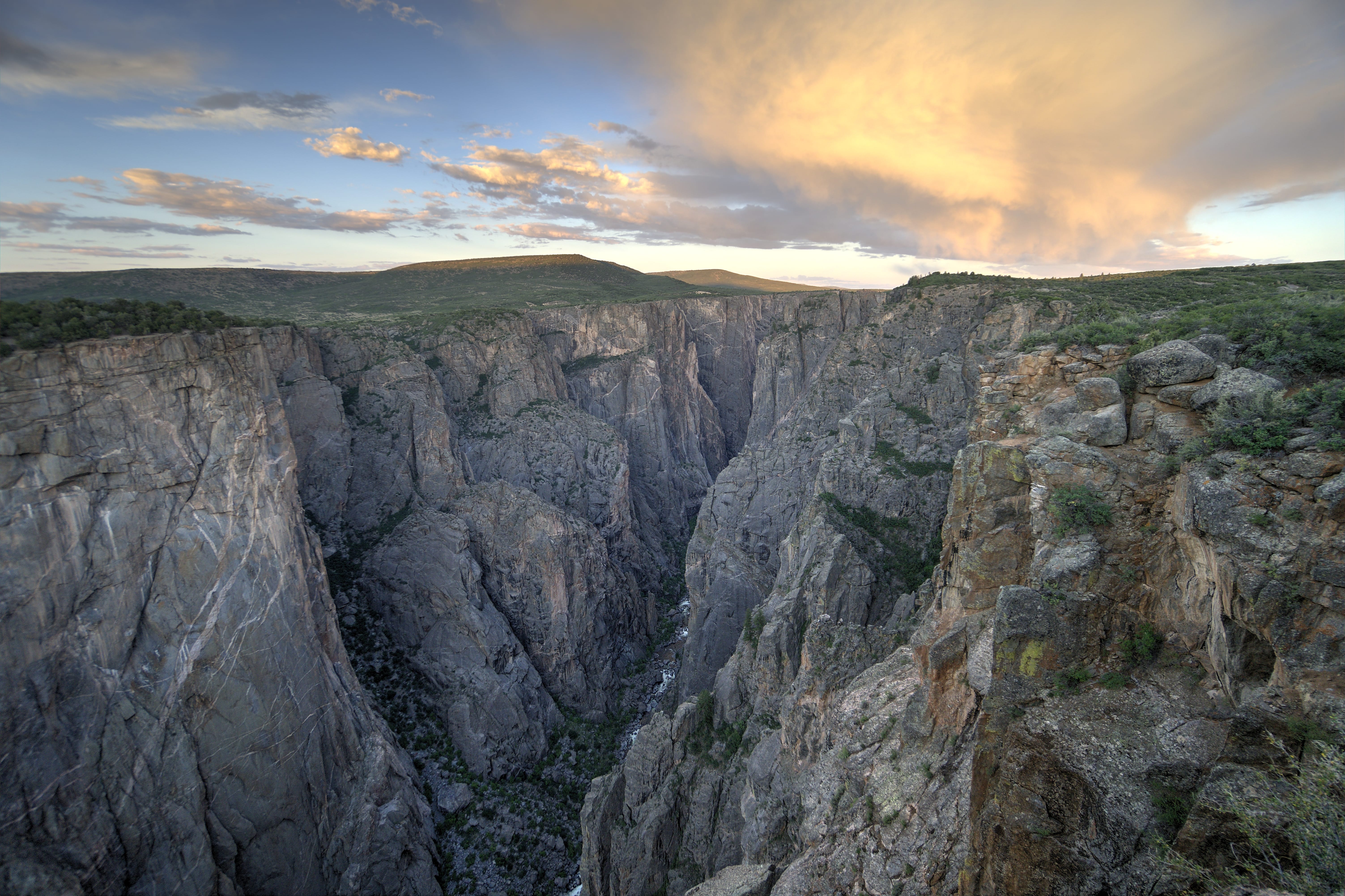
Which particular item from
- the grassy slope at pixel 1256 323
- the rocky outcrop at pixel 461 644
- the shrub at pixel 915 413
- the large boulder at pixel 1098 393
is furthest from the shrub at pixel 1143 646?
the rocky outcrop at pixel 461 644

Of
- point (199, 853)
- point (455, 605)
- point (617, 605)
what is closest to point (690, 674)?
point (617, 605)

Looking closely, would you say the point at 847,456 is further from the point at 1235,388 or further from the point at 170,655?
the point at 170,655

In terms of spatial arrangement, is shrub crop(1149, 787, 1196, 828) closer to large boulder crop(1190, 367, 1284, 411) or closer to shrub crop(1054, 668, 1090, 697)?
shrub crop(1054, 668, 1090, 697)

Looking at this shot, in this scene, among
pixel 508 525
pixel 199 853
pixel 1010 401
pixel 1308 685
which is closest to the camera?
pixel 1308 685

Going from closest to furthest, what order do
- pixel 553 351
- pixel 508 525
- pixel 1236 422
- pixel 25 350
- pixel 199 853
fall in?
pixel 1236 422 < pixel 25 350 < pixel 199 853 < pixel 508 525 < pixel 553 351

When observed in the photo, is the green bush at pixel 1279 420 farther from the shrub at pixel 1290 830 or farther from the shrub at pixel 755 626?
the shrub at pixel 755 626

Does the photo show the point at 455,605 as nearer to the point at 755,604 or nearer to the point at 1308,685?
the point at 755,604

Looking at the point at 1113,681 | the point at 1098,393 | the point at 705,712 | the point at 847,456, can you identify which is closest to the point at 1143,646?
the point at 1113,681
